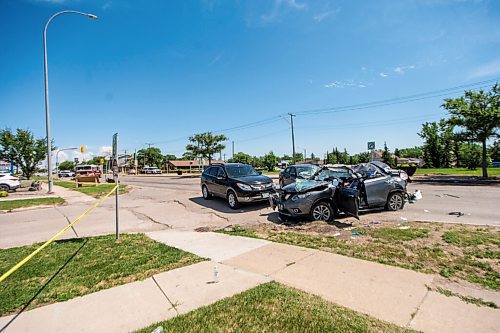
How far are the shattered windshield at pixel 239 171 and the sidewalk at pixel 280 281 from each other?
625 cm

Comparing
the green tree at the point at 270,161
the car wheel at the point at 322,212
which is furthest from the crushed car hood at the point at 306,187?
the green tree at the point at 270,161

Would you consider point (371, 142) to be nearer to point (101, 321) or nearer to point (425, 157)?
point (101, 321)

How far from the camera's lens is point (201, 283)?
3.74 meters

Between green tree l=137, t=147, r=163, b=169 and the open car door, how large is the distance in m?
100

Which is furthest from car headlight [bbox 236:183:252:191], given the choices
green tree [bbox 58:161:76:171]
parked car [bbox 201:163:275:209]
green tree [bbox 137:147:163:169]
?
green tree [bbox 58:161:76:171]

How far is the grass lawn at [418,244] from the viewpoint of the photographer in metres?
3.99

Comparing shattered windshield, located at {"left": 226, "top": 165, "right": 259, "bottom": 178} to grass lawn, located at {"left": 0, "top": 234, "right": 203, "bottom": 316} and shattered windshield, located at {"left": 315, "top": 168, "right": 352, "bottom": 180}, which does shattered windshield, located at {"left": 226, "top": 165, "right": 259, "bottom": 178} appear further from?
grass lawn, located at {"left": 0, "top": 234, "right": 203, "bottom": 316}

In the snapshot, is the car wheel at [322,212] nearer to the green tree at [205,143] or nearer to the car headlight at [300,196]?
the car headlight at [300,196]

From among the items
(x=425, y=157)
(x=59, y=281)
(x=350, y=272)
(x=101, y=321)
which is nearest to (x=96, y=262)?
(x=59, y=281)

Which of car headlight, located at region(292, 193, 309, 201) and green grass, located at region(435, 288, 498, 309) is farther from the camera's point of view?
car headlight, located at region(292, 193, 309, 201)

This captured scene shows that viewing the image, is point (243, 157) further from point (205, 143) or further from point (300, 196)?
point (300, 196)

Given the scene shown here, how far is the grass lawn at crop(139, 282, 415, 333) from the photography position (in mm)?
2604

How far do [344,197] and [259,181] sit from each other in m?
3.83

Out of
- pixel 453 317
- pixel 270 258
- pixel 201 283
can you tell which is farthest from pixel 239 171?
pixel 453 317
